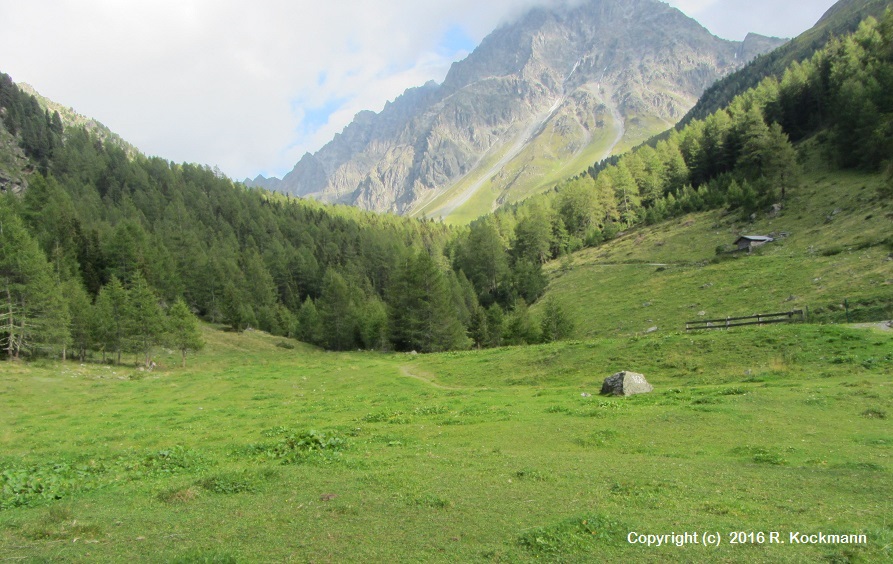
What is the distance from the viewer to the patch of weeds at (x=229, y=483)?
1220 centimetres

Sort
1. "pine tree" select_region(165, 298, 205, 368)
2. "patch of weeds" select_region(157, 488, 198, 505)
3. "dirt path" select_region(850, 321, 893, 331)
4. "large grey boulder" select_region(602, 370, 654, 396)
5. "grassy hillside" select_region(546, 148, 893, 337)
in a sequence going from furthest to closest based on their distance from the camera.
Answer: "pine tree" select_region(165, 298, 205, 368) → "grassy hillside" select_region(546, 148, 893, 337) → "dirt path" select_region(850, 321, 893, 331) → "large grey boulder" select_region(602, 370, 654, 396) → "patch of weeds" select_region(157, 488, 198, 505)

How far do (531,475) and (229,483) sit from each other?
8.39 meters

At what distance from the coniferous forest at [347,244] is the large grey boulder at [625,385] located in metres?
29.3

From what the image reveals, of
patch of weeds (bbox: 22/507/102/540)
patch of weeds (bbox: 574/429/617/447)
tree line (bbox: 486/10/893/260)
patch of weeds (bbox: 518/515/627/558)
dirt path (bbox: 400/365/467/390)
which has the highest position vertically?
tree line (bbox: 486/10/893/260)

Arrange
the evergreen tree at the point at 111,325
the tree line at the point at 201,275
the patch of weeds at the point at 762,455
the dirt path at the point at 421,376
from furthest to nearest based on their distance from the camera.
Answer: the tree line at the point at 201,275, the evergreen tree at the point at 111,325, the dirt path at the point at 421,376, the patch of weeds at the point at 762,455

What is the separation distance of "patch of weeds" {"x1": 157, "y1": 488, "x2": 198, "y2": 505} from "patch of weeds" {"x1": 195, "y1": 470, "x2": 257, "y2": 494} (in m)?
0.49

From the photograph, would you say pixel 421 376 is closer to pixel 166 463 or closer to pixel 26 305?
pixel 166 463

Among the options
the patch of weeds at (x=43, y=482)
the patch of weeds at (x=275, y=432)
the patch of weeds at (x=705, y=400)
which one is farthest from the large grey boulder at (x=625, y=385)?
the patch of weeds at (x=43, y=482)

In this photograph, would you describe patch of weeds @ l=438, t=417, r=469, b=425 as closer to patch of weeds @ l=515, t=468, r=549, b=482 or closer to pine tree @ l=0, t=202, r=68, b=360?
patch of weeds @ l=515, t=468, r=549, b=482

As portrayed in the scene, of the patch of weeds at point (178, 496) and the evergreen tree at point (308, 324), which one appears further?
the evergreen tree at point (308, 324)

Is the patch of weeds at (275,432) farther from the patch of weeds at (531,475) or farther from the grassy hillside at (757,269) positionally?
the grassy hillside at (757,269)

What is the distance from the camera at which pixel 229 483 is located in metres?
12.5

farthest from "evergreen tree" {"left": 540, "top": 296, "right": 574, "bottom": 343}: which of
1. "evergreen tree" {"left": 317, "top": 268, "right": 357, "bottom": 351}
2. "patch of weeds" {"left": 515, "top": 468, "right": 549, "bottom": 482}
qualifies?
"evergreen tree" {"left": 317, "top": 268, "right": 357, "bottom": 351}

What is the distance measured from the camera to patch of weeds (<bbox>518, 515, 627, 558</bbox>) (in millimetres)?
8328
